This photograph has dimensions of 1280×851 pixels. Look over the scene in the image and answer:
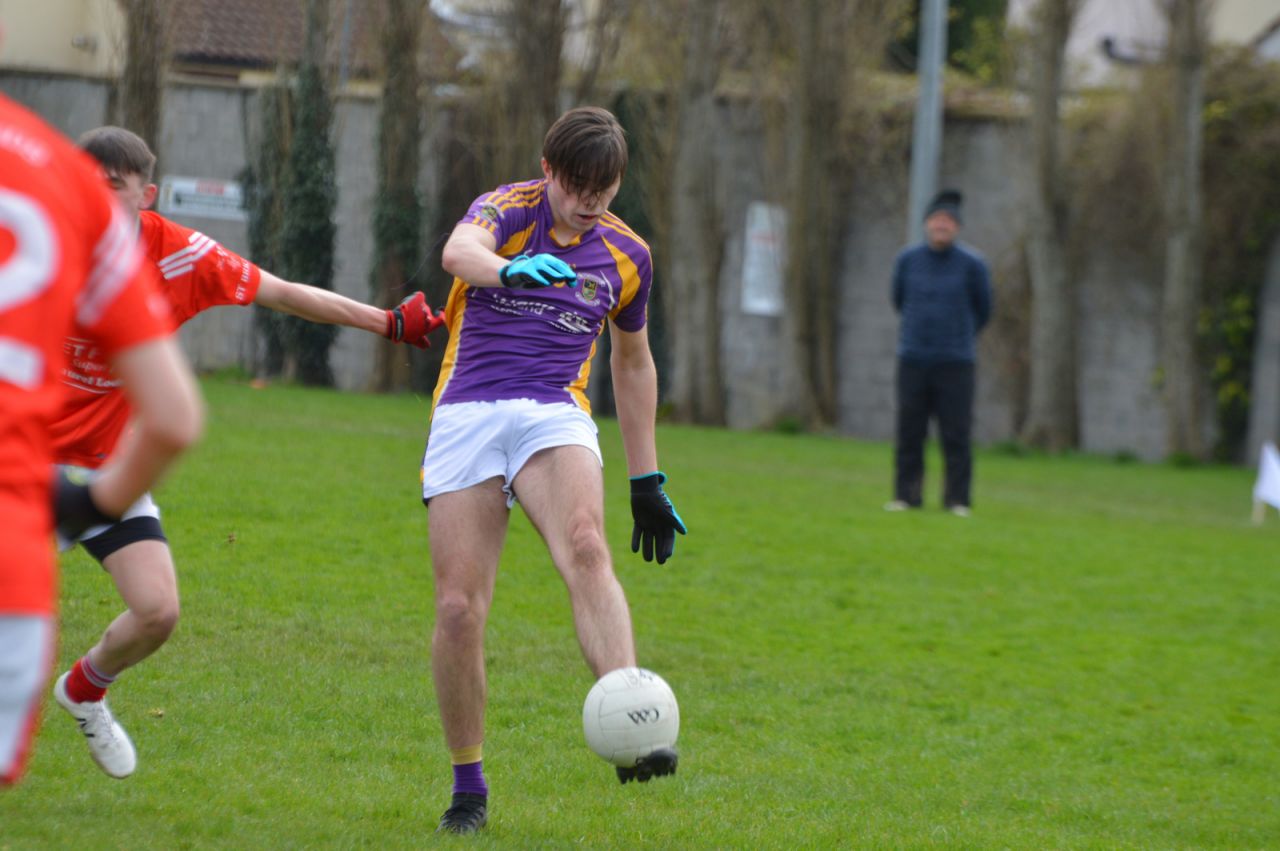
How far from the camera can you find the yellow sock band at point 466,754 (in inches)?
187

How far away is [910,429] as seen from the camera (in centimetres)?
1349

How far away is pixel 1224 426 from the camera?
25.8m

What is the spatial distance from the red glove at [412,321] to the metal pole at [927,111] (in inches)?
697

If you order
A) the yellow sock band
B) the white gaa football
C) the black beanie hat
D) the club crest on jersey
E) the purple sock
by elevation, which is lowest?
the purple sock

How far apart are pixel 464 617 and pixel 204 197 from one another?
20889 mm

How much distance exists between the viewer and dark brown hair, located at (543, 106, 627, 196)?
4.64 m

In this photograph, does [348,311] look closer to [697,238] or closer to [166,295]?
[166,295]

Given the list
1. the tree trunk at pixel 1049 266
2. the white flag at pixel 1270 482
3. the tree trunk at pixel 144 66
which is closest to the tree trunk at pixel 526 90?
the tree trunk at pixel 144 66

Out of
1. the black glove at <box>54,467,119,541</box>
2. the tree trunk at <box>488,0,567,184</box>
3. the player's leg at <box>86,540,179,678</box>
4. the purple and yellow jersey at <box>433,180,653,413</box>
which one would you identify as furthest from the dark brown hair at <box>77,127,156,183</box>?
the tree trunk at <box>488,0,567,184</box>

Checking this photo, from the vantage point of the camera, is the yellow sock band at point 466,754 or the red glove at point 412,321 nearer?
the yellow sock band at point 466,754

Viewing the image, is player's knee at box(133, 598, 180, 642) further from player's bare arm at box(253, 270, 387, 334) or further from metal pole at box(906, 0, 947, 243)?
metal pole at box(906, 0, 947, 243)

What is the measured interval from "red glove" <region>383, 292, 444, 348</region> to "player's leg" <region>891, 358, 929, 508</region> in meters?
8.77

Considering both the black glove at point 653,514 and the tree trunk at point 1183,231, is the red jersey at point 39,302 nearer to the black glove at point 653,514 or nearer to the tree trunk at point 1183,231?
the black glove at point 653,514

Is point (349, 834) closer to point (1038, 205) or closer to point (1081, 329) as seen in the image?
point (1038, 205)
